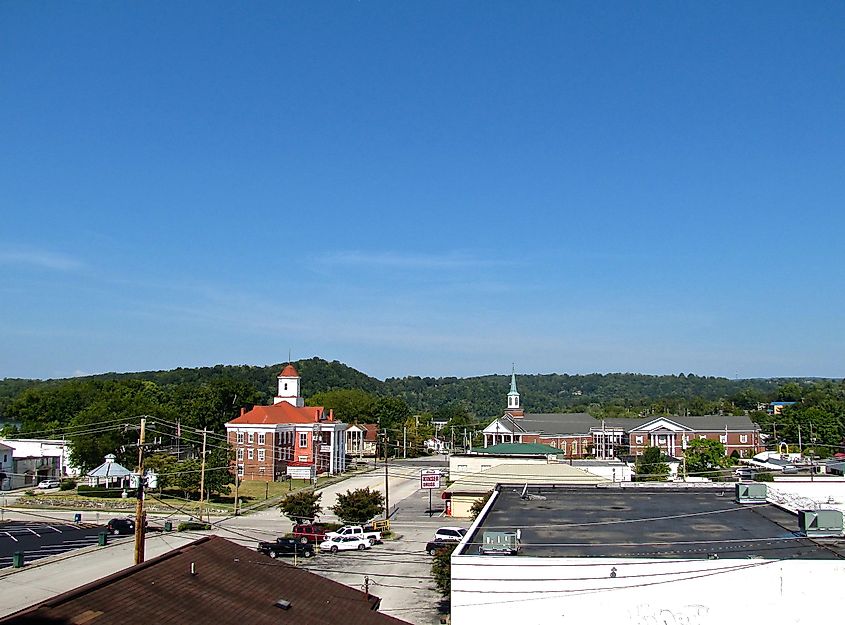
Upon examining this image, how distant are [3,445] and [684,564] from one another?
6523 centimetres

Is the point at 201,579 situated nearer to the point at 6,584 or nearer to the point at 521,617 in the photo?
the point at 521,617

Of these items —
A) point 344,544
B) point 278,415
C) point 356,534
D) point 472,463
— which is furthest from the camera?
point 278,415

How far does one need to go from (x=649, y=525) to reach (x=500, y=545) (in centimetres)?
686

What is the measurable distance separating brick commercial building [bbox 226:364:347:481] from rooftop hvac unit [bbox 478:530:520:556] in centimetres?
5697

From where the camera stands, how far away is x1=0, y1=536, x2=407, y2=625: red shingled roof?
45.1 ft

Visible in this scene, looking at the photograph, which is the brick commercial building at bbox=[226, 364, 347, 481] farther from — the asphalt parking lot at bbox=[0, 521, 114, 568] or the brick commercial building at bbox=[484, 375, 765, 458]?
the asphalt parking lot at bbox=[0, 521, 114, 568]

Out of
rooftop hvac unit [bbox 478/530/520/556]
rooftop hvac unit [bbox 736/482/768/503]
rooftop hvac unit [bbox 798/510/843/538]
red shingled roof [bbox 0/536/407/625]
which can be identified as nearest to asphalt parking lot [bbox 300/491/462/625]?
red shingled roof [bbox 0/536/407/625]

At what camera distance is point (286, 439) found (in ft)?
255

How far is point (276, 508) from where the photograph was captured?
186ft

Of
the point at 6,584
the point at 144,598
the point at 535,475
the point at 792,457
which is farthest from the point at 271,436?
the point at 144,598

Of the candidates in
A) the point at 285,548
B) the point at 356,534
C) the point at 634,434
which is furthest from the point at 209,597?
the point at 634,434

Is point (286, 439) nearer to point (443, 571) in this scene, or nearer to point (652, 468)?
point (652, 468)

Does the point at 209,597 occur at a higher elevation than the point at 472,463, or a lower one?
higher

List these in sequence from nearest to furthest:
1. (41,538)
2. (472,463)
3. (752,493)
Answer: (752,493), (41,538), (472,463)
